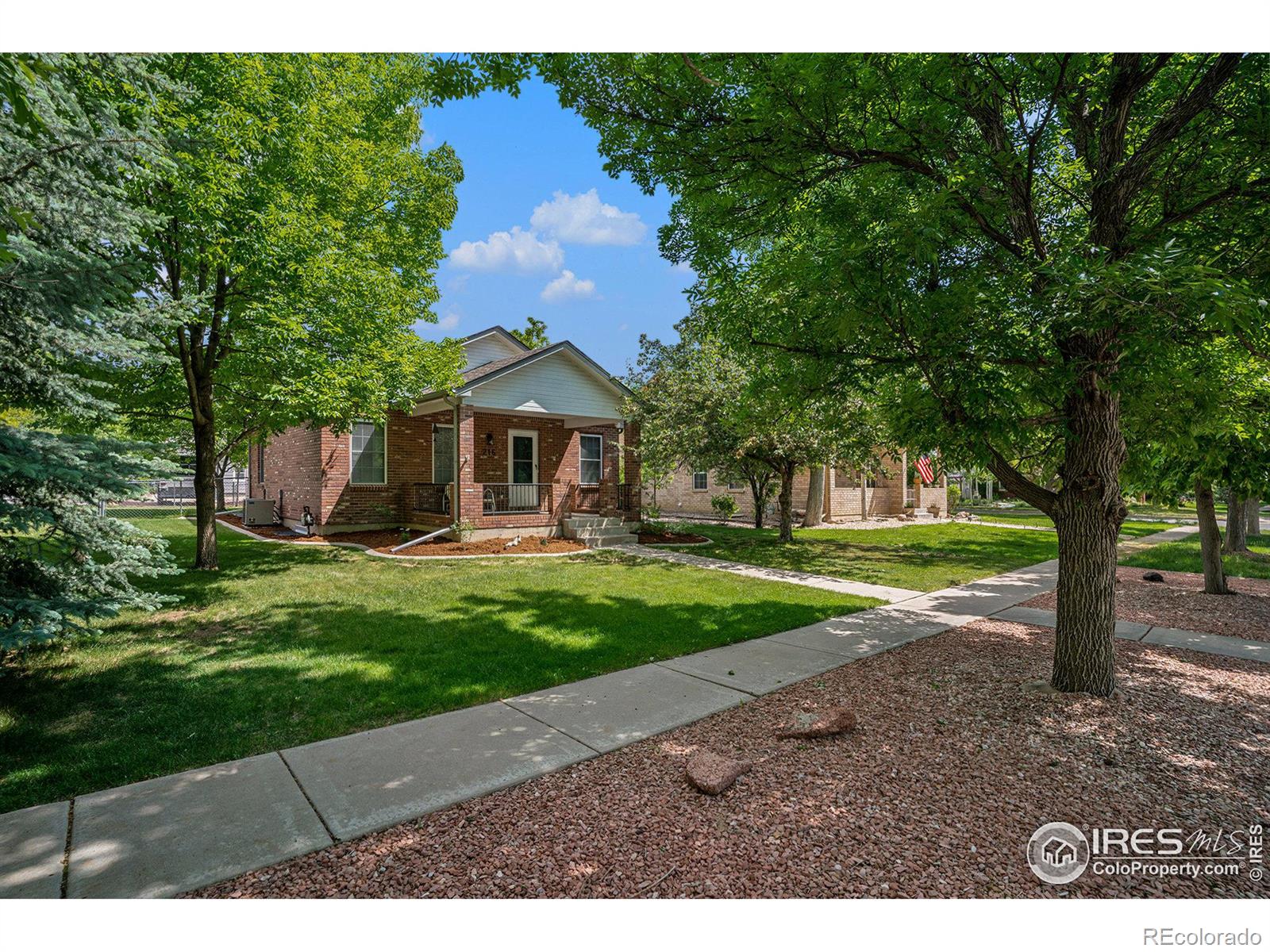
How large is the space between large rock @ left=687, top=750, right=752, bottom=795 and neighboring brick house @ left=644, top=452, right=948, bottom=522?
19.2m

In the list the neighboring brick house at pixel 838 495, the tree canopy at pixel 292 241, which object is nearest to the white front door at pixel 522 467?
the tree canopy at pixel 292 241

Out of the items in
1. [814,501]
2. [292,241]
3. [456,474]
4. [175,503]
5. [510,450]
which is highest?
[292,241]

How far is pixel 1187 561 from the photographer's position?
40.2ft

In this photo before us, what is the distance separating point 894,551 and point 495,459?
10.6 m

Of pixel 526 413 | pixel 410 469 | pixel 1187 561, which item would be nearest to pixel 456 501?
pixel 526 413

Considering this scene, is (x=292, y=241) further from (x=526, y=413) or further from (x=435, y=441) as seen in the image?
(x=435, y=441)

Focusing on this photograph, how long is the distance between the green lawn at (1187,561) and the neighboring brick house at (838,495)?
29.6ft

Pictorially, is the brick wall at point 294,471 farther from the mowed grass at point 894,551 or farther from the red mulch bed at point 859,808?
the red mulch bed at point 859,808

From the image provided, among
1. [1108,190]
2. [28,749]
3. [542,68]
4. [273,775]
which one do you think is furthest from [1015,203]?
[28,749]

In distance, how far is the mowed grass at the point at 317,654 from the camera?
356cm

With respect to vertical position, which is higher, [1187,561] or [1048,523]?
[1187,561]

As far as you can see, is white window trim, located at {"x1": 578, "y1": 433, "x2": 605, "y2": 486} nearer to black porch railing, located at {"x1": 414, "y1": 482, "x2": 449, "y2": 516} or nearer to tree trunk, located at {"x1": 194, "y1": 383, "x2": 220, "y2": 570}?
black porch railing, located at {"x1": 414, "y1": 482, "x2": 449, "y2": 516}

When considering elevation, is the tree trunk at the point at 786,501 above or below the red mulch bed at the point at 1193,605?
above

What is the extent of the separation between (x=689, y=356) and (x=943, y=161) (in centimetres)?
1055
